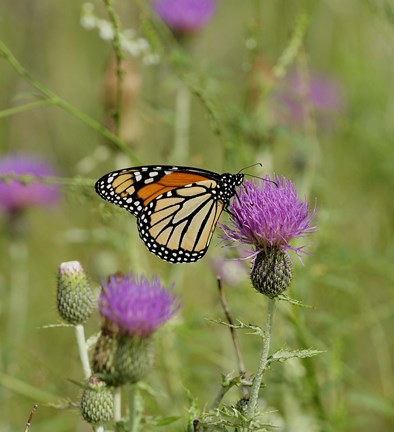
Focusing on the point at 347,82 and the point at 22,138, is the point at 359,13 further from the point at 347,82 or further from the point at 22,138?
the point at 22,138

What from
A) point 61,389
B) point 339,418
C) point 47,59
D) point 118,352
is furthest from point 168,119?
point 47,59

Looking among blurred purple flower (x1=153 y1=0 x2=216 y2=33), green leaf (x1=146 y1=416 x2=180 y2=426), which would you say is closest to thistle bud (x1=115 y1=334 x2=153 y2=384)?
green leaf (x1=146 y1=416 x2=180 y2=426)

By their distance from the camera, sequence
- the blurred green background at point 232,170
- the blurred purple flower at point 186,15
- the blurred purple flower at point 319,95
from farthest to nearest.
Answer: the blurred purple flower at point 319,95, the blurred purple flower at point 186,15, the blurred green background at point 232,170

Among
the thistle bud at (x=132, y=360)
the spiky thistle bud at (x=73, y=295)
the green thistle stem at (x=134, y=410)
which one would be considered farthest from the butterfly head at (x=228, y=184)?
the green thistle stem at (x=134, y=410)

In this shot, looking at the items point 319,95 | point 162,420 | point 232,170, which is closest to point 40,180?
point 232,170

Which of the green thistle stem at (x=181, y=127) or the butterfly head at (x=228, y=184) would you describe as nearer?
the butterfly head at (x=228, y=184)

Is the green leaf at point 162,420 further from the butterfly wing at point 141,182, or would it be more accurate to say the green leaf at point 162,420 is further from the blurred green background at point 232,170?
the butterfly wing at point 141,182
